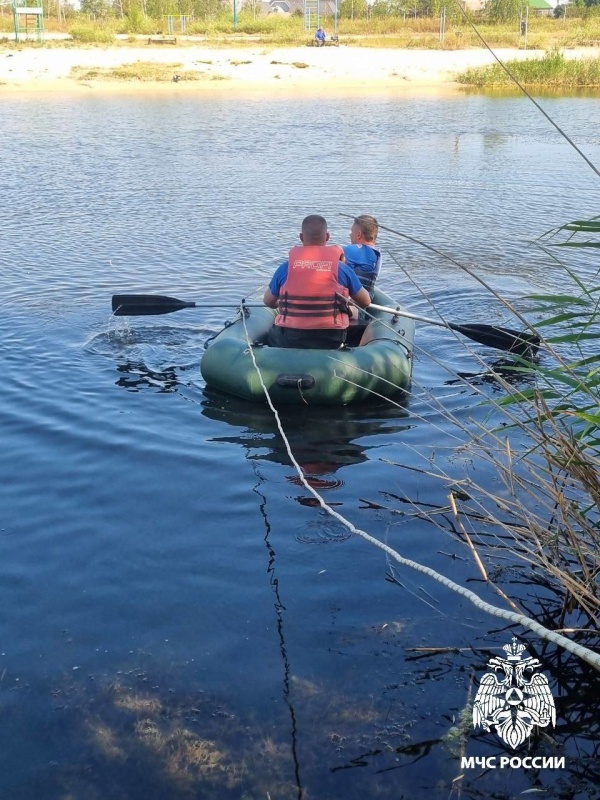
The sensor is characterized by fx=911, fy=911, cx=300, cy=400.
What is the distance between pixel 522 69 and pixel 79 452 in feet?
84.2

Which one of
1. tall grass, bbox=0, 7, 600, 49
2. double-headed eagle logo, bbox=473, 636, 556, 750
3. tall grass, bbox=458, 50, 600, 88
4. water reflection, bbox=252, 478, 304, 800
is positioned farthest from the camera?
tall grass, bbox=0, 7, 600, 49

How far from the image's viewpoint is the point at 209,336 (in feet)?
26.1

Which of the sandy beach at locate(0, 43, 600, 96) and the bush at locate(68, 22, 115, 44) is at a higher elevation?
the bush at locate(68, 22, 115, 44)

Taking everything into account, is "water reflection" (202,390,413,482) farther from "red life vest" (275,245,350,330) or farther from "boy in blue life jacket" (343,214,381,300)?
"boy in blue life jacket" (343,214,381,300)

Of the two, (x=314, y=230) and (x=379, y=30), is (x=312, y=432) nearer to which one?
(x=314, y=230)

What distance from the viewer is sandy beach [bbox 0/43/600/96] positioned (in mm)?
30828

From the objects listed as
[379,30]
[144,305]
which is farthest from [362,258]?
[379,30]

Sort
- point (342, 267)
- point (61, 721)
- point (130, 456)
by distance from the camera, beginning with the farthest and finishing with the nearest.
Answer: point (342, 267), point (130, 456), point (61, 721)

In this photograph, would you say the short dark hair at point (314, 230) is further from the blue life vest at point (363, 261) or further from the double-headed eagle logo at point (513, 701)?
the double-headed eagle logo at point (513, 701)

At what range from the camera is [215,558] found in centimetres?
449

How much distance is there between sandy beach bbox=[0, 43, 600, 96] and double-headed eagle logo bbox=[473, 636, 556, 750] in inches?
1147

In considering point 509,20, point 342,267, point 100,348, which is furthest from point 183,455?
point 509,20

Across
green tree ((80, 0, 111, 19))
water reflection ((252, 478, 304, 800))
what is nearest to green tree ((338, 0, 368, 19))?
green tree ((80, 0, 111, 19))

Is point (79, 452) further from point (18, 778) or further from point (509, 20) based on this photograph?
point (509, 20)
